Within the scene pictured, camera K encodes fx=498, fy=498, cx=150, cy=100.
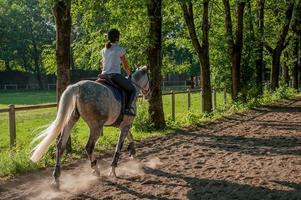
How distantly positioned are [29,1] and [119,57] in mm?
78103

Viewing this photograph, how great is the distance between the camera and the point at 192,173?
32.6 feet

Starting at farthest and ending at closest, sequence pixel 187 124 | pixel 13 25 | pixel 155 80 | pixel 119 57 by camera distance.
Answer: pixel 13 25
pixel 187 124
pixel 155 80
pixel 119 57

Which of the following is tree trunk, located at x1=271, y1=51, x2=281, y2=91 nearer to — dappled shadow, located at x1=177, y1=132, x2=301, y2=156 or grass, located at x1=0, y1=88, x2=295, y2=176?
grass, located at x1=0, y1=88, x2=295, y2=176

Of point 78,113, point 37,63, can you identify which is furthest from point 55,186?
point 37,63

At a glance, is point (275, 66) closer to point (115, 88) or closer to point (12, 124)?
point (12, 124)

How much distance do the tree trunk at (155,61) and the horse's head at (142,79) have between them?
5501 millimetres

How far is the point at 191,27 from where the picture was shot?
21609 mm

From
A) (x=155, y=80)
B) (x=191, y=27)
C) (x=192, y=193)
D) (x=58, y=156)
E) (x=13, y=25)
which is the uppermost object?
(x=13, y=25)

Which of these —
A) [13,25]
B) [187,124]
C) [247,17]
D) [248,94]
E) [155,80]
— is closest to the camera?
[155,80]

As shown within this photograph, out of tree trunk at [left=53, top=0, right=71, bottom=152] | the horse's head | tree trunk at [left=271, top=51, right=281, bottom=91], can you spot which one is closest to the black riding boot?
the horse's head

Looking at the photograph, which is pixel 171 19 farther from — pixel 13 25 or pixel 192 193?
pixel 13 25

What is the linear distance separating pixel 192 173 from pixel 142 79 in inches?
100

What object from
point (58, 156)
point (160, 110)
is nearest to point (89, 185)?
point (58, 156)

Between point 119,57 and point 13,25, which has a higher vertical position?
point 13,25
